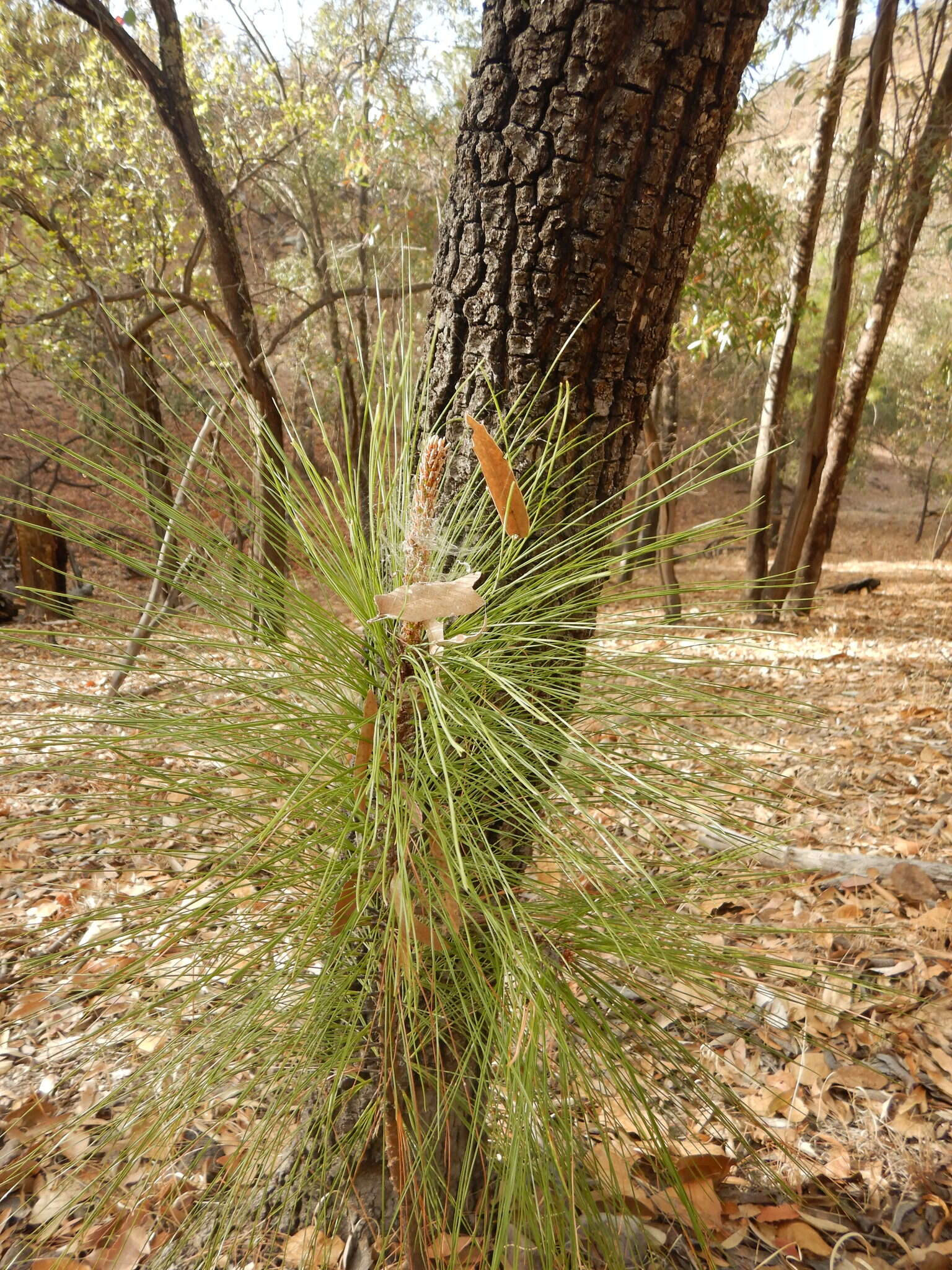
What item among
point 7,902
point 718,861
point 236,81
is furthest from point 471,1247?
point 236,81

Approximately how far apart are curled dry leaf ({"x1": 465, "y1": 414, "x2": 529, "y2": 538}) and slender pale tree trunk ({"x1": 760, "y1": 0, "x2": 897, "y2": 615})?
15.3 feet

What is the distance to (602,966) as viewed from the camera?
1.11m

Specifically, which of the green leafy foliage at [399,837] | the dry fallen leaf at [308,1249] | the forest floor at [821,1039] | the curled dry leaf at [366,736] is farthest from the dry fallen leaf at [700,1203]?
the curled dry leaf at [366,736]

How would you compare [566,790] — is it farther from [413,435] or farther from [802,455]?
[802,455]

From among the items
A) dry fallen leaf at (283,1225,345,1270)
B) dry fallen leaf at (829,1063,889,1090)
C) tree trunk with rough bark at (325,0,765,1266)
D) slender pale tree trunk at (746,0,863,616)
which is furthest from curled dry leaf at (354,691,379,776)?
slender pale tree trunk at (746,0,863,616)

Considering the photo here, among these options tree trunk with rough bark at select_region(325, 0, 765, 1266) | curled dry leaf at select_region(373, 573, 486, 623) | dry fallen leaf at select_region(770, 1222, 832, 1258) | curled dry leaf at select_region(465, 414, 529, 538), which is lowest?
dry fallen leaf at select_region(770, 1222, 832, 1258)

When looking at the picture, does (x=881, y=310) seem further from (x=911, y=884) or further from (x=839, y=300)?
(x=911, y=884)

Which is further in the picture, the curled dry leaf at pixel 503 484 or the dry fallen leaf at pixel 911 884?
the dry fallen leaf at pixel 911 884

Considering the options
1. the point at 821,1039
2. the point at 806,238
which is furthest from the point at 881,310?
the point at 821,1039

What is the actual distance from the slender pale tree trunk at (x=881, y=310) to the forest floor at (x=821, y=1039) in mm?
2588

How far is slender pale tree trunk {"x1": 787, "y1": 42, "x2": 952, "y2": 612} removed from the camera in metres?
5.61

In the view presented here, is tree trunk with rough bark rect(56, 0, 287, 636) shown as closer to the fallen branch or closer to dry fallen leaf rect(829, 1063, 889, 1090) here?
the fallen branch

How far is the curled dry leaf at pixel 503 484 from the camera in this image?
881 millimetres

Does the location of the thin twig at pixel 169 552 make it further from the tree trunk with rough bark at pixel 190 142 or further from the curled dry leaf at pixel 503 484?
the tree trunk with rough bark at pixel 190 142
